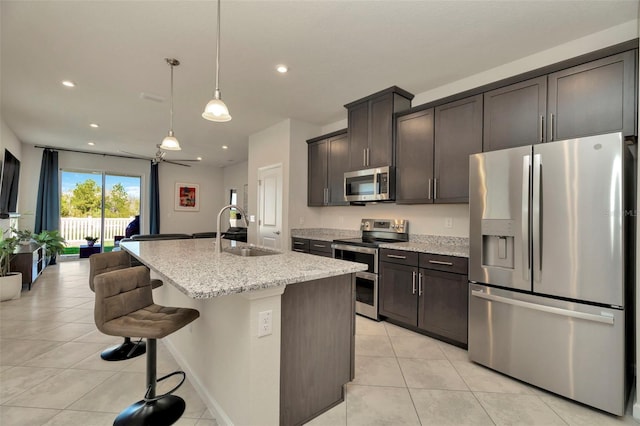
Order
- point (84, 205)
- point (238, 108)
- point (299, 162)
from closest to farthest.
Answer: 1. point (238, 108)
2. point (299, 162)
3. point (84, 205)

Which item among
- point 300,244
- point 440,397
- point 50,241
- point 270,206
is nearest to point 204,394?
point 440,397

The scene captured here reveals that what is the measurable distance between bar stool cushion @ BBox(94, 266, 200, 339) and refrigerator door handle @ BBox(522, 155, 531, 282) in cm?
228

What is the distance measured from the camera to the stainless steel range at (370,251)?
3.30 meters

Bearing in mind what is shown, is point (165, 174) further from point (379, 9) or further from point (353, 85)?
point (379, 9)

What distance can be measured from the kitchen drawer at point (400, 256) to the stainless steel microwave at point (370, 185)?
66 centimetres

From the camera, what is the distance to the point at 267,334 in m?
1.42

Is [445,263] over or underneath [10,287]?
over

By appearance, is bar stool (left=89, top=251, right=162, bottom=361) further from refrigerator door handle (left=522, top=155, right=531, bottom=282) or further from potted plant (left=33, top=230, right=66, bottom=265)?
potted plant (left=33, top=230, right=66, bottom=265)

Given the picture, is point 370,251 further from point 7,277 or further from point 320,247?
point 7,277

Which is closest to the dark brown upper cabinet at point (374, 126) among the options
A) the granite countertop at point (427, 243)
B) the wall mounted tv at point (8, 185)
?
the granite countertop at point (427, 243)

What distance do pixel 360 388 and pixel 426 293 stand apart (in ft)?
3.97

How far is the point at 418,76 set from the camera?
10.2ft

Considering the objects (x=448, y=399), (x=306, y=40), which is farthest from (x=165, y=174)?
(x=448, y=399)

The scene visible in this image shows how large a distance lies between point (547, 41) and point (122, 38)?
12.0 feet
